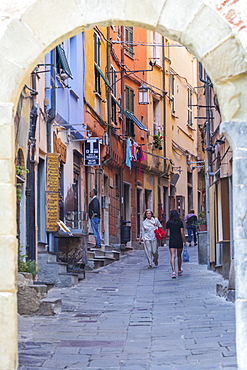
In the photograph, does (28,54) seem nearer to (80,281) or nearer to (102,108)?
(80,281)

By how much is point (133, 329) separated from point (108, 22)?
15.7 feet

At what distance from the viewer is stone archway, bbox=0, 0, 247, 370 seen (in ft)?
21.2

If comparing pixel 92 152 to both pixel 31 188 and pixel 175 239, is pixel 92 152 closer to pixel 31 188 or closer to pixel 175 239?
pixel 175 239

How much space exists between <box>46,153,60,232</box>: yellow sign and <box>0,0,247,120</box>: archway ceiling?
998cm

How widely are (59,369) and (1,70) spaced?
Answer: 9.54 feet

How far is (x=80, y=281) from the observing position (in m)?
17.0

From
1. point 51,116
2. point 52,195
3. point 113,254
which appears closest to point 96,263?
point 113,254

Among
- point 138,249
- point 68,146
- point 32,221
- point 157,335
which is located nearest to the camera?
point 157,335

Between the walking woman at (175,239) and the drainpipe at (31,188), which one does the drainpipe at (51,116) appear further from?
the walking woman at (175,239)

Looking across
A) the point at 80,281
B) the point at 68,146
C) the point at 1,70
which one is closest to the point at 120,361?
the point at 1,70

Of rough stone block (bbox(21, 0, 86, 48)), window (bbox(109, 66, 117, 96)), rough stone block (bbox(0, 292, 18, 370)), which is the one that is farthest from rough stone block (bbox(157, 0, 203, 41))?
window (bbox(109, 66, 117, 96))

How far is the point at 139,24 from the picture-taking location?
6.70 metres

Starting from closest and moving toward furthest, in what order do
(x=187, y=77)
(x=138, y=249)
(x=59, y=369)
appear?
(x=59, y=369)
(x=138, y=249)
(x=187, y=77)

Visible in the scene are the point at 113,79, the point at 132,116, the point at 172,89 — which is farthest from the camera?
the point at 172,89
